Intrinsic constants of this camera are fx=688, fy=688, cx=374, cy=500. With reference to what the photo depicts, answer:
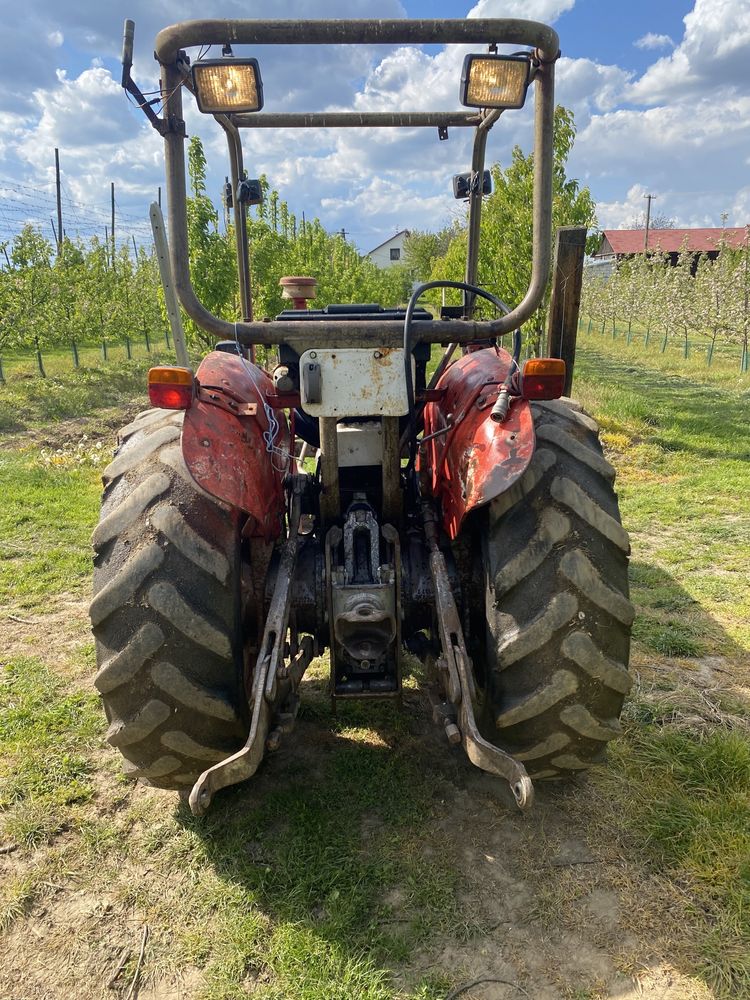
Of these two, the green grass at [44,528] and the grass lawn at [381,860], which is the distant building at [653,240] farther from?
the grass lawn at [381,860]

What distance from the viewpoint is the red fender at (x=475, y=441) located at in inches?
85.0

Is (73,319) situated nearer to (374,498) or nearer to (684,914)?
(374,498)

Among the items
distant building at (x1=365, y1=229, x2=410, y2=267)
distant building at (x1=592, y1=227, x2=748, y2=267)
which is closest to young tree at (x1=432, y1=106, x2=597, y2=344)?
distant building at (x1=592, y1=227, x2=748, y2=267)

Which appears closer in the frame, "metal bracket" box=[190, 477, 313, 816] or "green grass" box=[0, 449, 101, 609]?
"metal bracket" box=[190, 477, 313, 816]

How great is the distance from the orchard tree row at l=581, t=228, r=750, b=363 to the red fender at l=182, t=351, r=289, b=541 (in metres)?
18.6

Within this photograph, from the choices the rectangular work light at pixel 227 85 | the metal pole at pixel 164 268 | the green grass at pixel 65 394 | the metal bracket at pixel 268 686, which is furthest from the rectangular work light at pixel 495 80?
the green grass at pixel 65 394

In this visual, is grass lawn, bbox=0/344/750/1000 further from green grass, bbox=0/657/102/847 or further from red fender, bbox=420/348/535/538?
red fender, bbox=420/348/535/538

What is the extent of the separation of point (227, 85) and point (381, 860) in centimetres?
258

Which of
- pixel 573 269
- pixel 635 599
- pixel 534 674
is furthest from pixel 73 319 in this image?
pixel 534 674

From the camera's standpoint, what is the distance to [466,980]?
2.02 m

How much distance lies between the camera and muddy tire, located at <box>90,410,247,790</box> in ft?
7.09

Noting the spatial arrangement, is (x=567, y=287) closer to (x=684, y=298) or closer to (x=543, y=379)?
(x=543, y=379)

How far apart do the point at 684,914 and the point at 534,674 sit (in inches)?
35.5

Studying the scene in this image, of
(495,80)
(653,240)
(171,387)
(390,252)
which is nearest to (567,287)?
(495,80)
